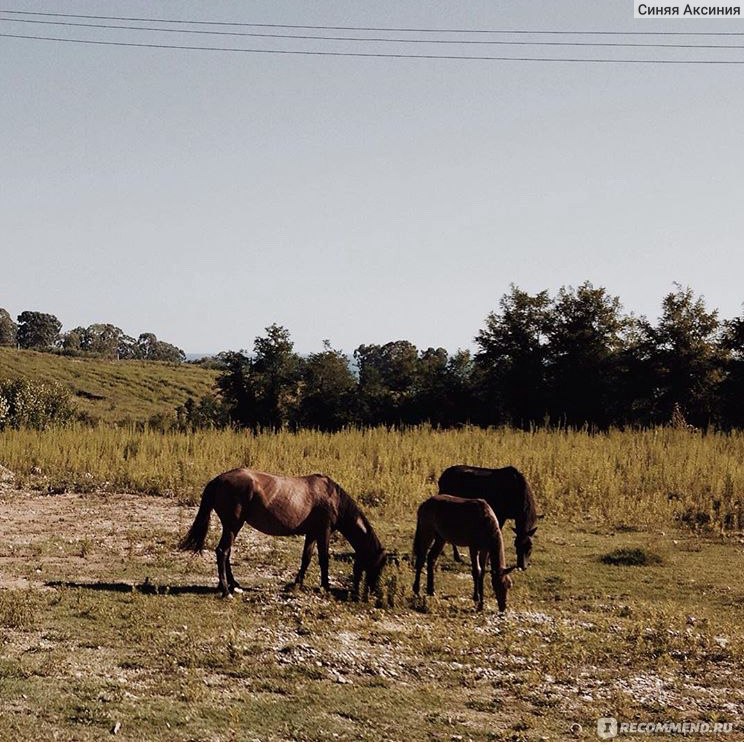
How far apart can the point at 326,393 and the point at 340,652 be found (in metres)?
34.4

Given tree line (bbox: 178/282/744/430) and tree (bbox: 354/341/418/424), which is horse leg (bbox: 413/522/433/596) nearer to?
tree line (bbox: 178/282/744/430)

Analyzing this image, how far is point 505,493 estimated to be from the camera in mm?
14188

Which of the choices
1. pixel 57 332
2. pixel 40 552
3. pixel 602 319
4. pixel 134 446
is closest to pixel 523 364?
pixel 602 319

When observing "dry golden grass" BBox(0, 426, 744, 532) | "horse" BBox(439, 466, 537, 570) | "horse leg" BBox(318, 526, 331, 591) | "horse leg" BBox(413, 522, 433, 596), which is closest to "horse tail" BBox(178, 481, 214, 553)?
"horse leg" BBox(318, 526, 331, 591)

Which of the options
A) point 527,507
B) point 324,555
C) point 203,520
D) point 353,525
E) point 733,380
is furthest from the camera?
point 733,380

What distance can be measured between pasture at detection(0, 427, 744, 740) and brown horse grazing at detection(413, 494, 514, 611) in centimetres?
34

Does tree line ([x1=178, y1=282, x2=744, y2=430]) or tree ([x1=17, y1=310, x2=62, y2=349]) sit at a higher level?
tree ([x1=17, y1=310, x2=62, y2=349])

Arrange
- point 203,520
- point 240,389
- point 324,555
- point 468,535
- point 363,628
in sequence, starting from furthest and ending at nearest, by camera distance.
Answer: point 240,389 → point 324,555 → point 203,520 → point 468,535 → point 363,628

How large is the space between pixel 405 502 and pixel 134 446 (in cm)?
911

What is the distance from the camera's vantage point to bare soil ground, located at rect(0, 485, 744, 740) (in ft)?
23.3

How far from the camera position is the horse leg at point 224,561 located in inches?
443

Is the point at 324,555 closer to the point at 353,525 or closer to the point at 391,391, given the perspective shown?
the point at 353,525

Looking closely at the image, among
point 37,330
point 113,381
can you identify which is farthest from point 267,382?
point 37,330

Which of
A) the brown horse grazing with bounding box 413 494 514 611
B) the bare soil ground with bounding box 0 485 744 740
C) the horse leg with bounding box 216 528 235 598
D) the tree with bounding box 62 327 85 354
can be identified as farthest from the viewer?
the tree with bounding box 62 327 85 354
